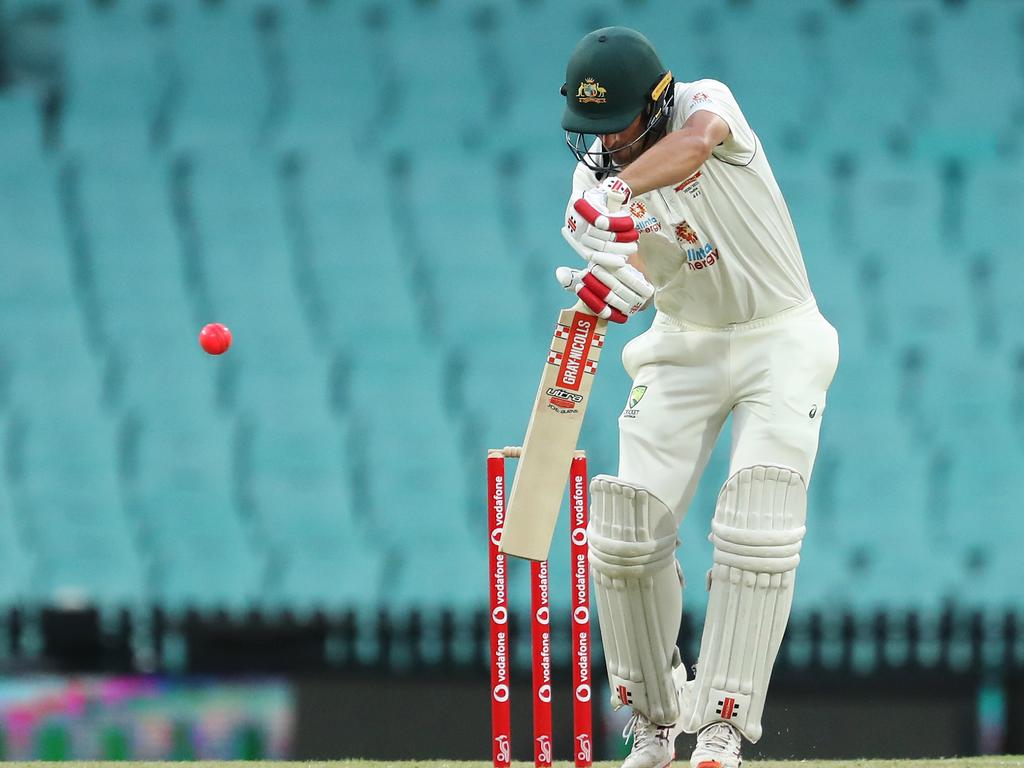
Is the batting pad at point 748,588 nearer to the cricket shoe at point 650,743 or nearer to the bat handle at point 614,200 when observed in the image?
the cricket shoe at point 650,743

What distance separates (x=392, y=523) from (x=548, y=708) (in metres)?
4.52

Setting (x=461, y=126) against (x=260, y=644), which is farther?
(x=461, y=126)

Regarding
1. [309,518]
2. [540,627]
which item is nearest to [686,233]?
[540,627]

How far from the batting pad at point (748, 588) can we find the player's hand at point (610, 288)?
355 millimetres

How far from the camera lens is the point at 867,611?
6.88 metres

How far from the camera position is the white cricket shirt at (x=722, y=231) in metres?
2.86

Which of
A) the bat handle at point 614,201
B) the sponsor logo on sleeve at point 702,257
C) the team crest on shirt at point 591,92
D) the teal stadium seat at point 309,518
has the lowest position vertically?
the teal stadium seat at point 309,518

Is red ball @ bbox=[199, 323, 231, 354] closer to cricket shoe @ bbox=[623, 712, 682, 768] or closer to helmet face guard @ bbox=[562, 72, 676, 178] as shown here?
helmet face guard @ bbox=[562, 72, 676, 178]

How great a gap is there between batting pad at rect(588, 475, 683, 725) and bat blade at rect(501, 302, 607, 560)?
0.50ft

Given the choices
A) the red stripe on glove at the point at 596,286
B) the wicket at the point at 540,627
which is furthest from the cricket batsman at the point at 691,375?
the wicket at the point at 540,627

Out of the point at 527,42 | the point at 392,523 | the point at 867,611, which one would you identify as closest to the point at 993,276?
the point at 867,611

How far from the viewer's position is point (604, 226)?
2625 mm

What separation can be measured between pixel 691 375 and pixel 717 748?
2.19ft

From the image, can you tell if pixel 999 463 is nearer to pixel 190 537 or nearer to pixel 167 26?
pixel 190 537
